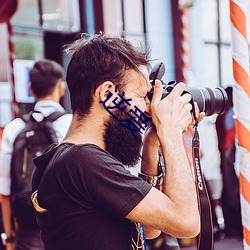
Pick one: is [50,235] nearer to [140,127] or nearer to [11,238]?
[140,127]

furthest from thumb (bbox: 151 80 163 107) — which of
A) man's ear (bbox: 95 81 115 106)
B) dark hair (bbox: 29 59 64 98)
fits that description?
dark hair (bbox: 29 59 64 98)

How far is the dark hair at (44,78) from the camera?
3100 mm

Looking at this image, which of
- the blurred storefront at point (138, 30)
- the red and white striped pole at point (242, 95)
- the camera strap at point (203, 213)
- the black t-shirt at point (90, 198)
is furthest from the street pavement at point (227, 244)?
the black t-shirt at point (90, 198)

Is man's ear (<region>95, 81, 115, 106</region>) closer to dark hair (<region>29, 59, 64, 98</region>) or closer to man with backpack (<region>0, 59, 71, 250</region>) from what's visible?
man with backpack (<region>0, 59, 71, 250</region>)

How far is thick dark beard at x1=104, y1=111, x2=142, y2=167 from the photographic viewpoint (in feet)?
5.32

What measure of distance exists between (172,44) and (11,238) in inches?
264

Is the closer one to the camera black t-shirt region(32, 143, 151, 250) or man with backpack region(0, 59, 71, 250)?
black t-shirt region(32, 143, 151, 250)

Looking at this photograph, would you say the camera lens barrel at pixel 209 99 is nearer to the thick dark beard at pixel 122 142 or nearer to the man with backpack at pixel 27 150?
the thick dark beard at pixel 122 142

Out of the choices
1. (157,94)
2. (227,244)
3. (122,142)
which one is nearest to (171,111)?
(157,94)

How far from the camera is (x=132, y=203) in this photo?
1.47m

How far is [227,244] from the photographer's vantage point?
5.96 meters

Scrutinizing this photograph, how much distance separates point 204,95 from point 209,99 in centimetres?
2

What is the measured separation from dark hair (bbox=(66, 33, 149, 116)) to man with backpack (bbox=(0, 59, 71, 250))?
1.31m

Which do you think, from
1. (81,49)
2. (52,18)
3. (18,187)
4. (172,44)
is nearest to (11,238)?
(18,187)
